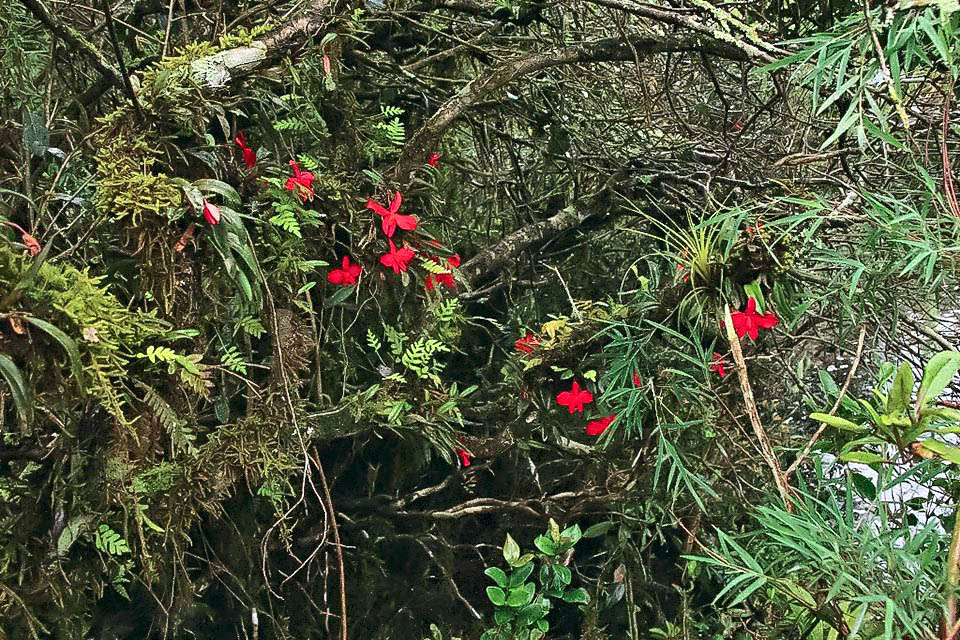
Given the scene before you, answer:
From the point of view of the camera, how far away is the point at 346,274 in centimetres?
133

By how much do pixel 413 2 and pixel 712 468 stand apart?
109cm

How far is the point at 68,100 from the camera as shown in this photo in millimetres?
1308

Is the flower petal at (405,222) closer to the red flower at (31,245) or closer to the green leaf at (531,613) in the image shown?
the red flower at (31,245)

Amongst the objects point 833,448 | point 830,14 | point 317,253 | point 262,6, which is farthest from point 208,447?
point 830,14

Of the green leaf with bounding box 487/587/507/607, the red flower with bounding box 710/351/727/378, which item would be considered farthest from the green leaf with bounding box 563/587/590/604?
the red flower with bounding box 710/351/727/378

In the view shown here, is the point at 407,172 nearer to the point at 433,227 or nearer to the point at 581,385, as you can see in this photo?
the point at 433,227

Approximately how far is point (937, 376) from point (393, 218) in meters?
0.82

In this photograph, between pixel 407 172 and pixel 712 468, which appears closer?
pixel 407 172

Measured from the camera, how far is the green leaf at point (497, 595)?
160 centimetres

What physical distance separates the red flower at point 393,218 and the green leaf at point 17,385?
2.29 ft

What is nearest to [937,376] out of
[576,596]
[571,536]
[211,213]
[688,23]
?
[688,23]

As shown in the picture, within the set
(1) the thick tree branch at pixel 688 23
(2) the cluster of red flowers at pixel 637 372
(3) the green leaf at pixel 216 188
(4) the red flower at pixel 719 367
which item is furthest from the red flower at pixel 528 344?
(3) the green leaf at pixel 216 188

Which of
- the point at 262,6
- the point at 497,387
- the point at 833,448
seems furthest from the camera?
the point at 497,387

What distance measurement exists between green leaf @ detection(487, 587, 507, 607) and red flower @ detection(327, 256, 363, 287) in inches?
27.6
